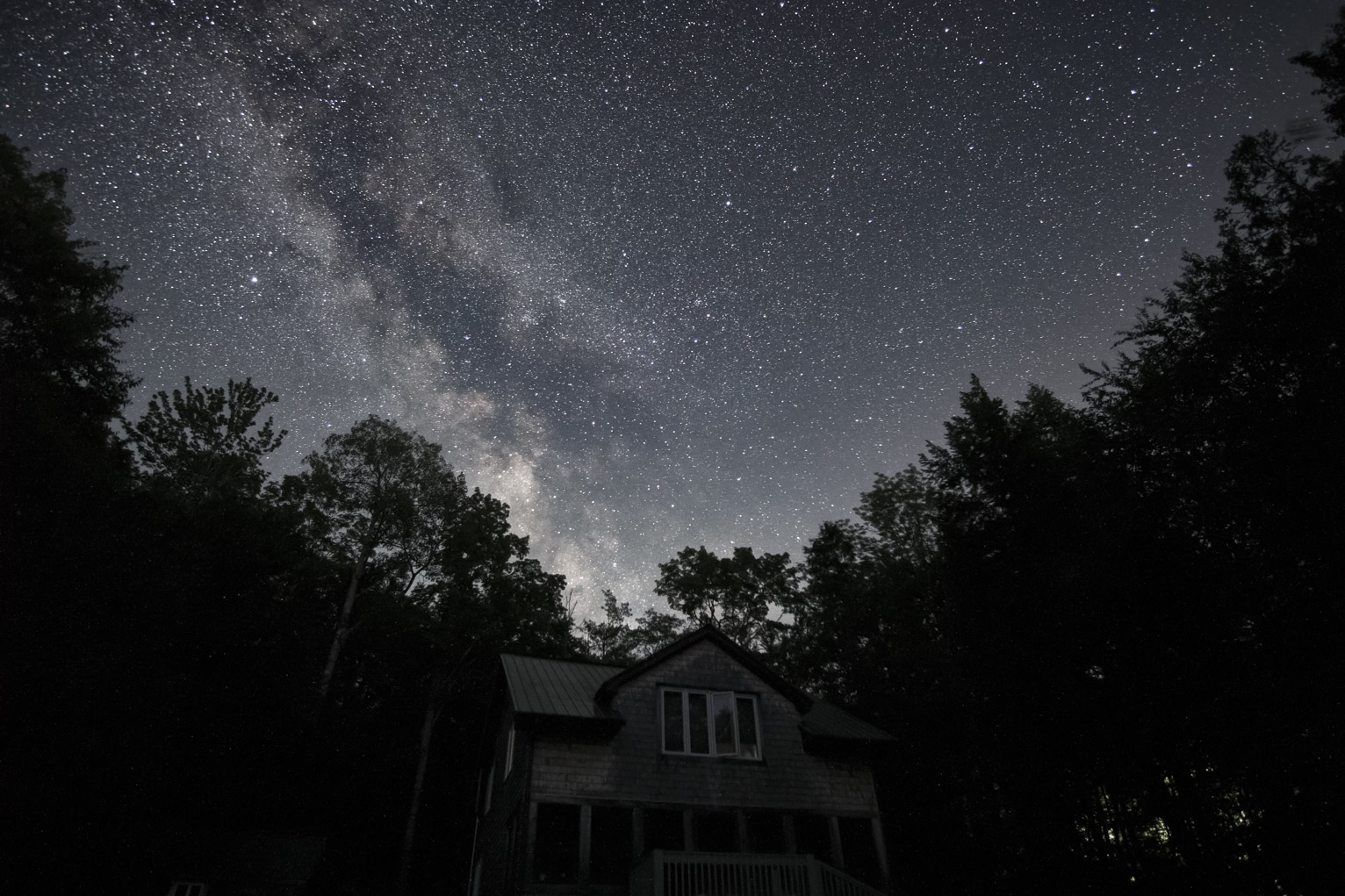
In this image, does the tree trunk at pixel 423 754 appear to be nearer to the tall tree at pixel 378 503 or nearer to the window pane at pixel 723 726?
the tall tree at pixel 378 503

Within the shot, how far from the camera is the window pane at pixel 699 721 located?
18.1 m

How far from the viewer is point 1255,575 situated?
1587 cm

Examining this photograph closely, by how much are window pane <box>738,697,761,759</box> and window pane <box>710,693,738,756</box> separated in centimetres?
24

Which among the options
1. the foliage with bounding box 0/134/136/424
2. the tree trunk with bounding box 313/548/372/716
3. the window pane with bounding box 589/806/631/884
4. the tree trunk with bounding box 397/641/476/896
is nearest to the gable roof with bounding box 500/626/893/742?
the window pane with bounding box 589/806/631/884

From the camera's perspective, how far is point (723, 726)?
1853 centimetres

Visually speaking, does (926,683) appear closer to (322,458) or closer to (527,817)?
(527,817)

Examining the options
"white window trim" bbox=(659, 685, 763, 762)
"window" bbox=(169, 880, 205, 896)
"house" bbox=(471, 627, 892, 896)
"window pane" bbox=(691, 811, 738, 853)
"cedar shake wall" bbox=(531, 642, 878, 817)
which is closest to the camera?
"house" bbox=(471, 627, 892, 896)

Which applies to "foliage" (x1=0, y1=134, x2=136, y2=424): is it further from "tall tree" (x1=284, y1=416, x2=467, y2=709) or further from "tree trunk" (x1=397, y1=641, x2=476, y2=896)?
"tree trunk" (x1=397, y1=641, x2=476, y2=896)

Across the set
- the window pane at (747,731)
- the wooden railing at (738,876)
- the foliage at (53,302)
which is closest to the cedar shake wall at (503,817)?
the wooden railing at (738,876)

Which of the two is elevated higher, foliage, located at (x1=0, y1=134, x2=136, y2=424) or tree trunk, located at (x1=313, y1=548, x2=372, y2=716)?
foliage, located at (x1=0, y1=134, x2=136, y2=424)

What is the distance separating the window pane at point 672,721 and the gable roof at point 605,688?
3.21 ft

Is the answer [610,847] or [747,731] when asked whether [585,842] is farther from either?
[747,731]

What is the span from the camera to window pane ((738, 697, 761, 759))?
1822 centimetres

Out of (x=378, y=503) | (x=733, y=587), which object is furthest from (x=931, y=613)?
(x=378, y=503)
